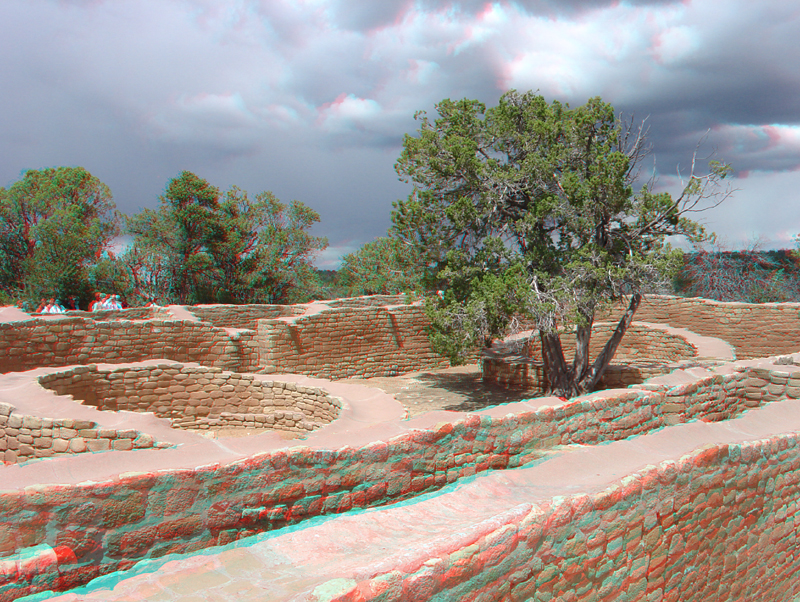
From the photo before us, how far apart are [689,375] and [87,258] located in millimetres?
26343

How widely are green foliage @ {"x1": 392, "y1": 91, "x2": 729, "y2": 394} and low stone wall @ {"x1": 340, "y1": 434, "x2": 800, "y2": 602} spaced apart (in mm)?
5400

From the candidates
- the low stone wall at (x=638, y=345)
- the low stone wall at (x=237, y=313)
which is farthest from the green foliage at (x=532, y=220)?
the low stone wall at (x=237, y=313)

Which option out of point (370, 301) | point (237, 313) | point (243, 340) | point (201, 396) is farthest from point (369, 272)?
point (201, 396)

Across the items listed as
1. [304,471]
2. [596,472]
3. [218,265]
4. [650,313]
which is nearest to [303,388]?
[304,471]

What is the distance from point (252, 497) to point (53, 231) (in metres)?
25.2

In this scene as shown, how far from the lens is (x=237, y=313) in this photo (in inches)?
600

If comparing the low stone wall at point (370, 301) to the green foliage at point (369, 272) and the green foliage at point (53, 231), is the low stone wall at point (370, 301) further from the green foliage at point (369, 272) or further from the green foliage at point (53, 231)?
the green foliage at point (53, 231)

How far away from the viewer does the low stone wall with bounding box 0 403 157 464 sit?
5.19 metres

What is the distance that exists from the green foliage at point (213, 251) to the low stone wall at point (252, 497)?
2344cm

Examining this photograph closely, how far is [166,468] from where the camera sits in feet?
9.42

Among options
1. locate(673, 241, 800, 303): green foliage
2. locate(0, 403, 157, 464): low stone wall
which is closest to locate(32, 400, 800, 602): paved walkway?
locate(0, 403, 157, 464): low stone wall

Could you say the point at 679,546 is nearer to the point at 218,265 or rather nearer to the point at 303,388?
the point at 303,388

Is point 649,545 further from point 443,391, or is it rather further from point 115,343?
point 115,343

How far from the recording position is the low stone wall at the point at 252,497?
2.47 metres
